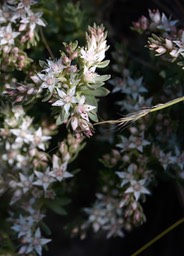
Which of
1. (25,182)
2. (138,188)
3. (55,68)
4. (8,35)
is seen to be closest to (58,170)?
(25,182)

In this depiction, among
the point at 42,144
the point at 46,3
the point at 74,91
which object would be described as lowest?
the point at 42,144

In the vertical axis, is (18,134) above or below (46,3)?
below

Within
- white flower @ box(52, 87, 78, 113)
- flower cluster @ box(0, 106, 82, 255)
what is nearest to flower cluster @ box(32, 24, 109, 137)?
white flower @ box(52, 87, 78, 113)

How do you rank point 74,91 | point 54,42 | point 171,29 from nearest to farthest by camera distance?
1. point 74,91
2. point 171,29
3. point 54,42

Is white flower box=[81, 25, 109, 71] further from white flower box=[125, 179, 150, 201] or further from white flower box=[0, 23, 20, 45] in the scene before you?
white flower box=[125, 179, 150, 201]

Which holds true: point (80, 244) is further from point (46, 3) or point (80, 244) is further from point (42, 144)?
point (46, 3)

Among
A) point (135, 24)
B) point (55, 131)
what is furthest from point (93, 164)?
point (135, 24)

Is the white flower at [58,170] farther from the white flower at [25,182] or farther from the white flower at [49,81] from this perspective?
the white flower at [49,81]

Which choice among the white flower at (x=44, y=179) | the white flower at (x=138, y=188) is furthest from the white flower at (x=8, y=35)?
the white flower at (x=138, y=188)
